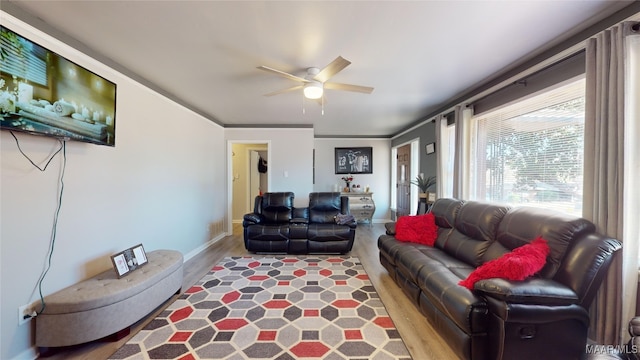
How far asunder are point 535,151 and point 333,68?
7.10ft

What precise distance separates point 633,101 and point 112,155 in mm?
4101

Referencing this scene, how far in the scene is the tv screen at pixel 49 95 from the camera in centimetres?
148

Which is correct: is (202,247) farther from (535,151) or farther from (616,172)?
(616,172)

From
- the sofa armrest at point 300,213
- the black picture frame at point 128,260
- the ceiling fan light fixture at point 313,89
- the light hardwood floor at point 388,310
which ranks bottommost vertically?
the light hardwood floor at point 388,310

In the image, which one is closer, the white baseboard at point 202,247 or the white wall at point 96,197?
the white wall at point 96,197

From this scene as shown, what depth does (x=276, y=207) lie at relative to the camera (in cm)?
445

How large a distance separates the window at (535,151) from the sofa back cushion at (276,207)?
2909 millimetres

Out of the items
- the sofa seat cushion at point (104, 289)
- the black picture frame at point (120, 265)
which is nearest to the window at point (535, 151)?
the sofa seat cushion at point (104, 289)

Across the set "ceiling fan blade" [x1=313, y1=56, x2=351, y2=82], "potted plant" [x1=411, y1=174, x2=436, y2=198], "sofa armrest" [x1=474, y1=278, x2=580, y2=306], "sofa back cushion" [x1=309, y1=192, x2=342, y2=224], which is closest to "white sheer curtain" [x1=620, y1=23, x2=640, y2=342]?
"sofa armrest" [x1=474, y1=278, x2=580, y2=306]

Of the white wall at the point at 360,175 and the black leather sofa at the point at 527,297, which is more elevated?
the white wall at the point at 360,175

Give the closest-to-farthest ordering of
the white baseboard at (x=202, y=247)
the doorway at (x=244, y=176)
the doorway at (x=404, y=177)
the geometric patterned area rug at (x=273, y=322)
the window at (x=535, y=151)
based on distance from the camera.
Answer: the geometric patterned area rug at (x=273, y=322)
the window at (x=535, y=151)
the white baseboard at (x=202, y=247)
the doorway at (x=404, y=177)
the doorway at (x=244, y=176)

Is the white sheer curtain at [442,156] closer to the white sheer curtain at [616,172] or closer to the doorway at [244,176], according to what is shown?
the white sheer curtain at [616,172]

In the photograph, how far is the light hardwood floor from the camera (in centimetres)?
176

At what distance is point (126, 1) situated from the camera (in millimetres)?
1587
